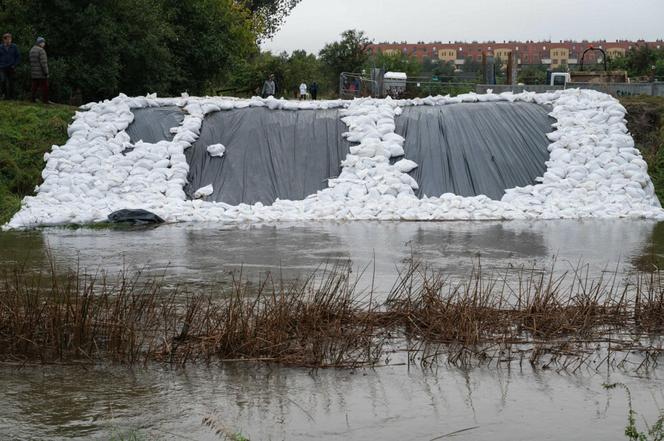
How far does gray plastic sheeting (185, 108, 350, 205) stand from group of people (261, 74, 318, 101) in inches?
390

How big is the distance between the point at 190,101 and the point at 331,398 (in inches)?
437

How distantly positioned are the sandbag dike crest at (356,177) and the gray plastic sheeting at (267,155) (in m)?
0.20

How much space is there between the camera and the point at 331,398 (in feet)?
18.3

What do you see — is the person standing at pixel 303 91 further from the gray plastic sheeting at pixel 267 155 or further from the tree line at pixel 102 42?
the gray plastic sheeting at pixel 267 155

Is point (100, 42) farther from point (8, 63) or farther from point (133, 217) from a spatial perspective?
point (133, 217)

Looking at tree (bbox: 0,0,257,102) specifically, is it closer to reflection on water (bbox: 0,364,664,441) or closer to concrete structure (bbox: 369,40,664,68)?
reflection on water (bbox: 0,364,664,441)

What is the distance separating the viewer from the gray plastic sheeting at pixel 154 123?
15141 mm

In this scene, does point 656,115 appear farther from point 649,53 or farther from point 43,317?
point 649,53

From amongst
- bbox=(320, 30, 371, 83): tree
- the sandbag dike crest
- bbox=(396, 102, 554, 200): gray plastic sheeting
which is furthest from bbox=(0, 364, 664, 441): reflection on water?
bbox=(320, 30, 371, 83): tree

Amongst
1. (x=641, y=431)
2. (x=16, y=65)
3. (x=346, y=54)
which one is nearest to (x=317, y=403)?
(x=641, y=431)

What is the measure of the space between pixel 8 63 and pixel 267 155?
199 inches

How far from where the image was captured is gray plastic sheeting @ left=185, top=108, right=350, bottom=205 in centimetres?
1416

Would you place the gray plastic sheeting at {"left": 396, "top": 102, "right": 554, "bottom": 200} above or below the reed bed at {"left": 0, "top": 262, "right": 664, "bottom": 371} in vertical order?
above

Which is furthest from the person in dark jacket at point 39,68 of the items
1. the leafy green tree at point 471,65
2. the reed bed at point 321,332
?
the leafy green tree at point 471,65
